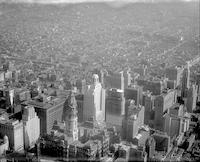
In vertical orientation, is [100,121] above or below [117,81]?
below

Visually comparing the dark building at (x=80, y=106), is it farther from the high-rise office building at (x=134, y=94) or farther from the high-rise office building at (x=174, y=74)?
the high-rise office building at (x=174, y=74)

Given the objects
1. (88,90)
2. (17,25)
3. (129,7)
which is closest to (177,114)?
(88,90)

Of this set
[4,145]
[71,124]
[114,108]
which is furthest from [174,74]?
[4,145]

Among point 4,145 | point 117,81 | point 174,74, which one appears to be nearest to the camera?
point 4,145

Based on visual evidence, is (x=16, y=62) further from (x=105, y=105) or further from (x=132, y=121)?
(x=132, y=121)

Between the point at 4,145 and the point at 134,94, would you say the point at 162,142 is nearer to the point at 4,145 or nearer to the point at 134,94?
the point at 134,94
